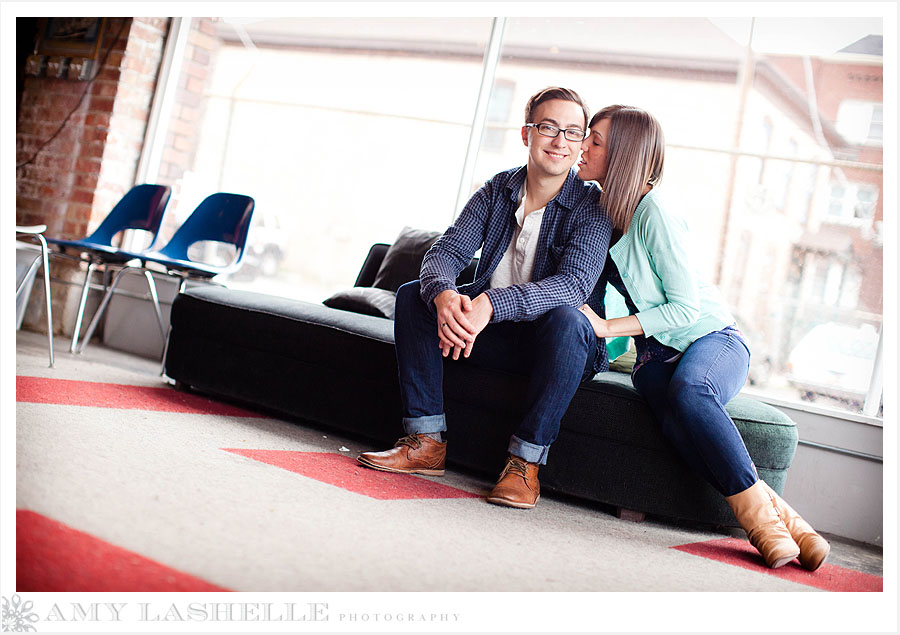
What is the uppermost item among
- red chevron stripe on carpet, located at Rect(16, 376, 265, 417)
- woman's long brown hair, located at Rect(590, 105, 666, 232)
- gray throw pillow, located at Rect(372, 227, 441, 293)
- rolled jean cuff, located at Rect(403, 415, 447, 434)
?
woman's long brown hair, located at Rect(590, 105, 666, 232)

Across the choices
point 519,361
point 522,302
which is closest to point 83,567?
point 522,302

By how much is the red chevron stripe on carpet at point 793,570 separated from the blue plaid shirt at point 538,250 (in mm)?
572

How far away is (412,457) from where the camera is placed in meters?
2.10

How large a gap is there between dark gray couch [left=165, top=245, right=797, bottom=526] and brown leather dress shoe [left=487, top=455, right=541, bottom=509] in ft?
0.64

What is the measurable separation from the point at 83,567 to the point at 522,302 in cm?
124

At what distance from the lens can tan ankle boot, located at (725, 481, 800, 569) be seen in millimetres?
1817

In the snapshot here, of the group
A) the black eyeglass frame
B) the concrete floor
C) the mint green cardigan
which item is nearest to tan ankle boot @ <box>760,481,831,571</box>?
the concrete floor

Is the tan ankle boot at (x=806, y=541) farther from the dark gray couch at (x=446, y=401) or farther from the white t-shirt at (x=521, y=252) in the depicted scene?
the white t-shirt at (x=521, y=252)

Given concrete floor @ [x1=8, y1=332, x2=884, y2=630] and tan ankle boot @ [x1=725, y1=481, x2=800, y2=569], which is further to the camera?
tan ankle boot @ [x1=725, y1=481, x2=800, y2=569]

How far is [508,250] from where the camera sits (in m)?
2.29

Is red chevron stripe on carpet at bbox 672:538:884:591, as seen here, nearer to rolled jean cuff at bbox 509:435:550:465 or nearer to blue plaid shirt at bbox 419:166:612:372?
rolled jean cuff at bbox 509:435:550:465

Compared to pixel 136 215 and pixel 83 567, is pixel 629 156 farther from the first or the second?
pixel 136 215

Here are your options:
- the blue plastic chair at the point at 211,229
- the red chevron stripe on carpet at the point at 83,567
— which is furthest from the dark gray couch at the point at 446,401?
the red chevron stripe on carpet at the point at 83,567

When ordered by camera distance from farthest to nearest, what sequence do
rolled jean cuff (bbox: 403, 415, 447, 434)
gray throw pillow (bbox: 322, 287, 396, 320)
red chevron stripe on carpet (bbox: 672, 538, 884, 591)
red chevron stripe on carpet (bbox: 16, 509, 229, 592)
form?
1. gray throw pillow (bbox: 322, 287, 396, 320)
2. rolled jean cuff (bbox: 403, 415, 447, 434)
3. red chevron stripe on carpet (bbox: 672, 538, 884, 591)
4. red chevron stripe on carpet (bbox: 16, 509, 229, 592)
